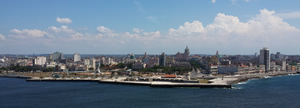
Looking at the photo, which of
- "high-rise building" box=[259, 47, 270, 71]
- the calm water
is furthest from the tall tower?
the calm water

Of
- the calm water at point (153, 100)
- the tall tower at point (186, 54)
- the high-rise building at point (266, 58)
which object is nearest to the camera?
the calm water at point (153, 100)

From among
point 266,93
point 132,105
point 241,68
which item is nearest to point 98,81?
point 132,105

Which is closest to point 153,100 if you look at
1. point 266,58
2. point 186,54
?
point 266,58

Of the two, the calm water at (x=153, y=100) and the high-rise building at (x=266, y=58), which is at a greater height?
the high-rise building at (x=266, y=58)

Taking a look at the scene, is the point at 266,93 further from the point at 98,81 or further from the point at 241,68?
the point at 241,68

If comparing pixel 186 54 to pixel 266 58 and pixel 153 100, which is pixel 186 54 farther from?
pixel 153 100

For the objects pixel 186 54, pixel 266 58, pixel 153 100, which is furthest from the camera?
pixel 186 54

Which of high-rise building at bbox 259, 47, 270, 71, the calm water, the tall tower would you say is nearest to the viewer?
the calm water

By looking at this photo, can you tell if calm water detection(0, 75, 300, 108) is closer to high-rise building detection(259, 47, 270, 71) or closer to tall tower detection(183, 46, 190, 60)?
high-rise building detection(259, 47, 270, 71)

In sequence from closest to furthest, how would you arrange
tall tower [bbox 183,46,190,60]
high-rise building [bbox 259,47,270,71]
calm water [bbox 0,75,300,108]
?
calm water [bbox 0,75,300,108] → high-rise building [bbox 259,47,270,71] → tall tower [bbox 183,46,190,60]

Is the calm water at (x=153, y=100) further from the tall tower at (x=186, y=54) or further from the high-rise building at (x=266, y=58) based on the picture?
the tall tower at (x=186, y=54)

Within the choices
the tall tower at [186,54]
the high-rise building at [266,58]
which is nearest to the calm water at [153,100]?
the high-rise building at [266,58]
